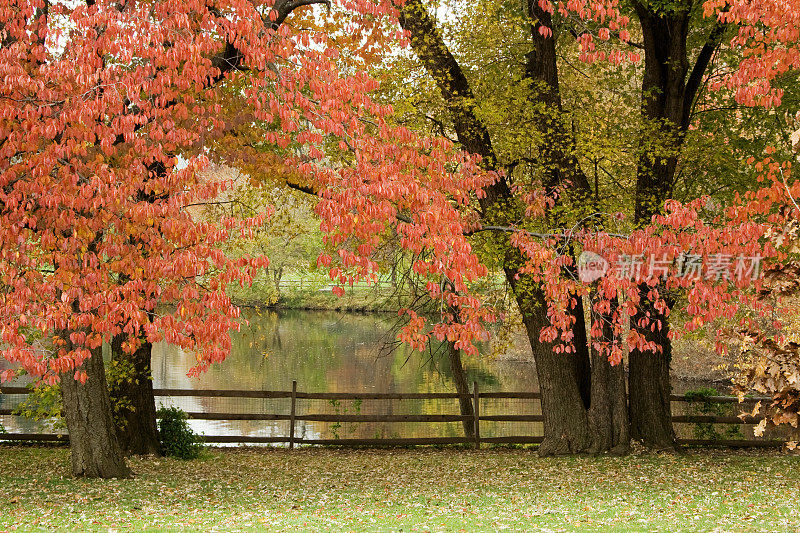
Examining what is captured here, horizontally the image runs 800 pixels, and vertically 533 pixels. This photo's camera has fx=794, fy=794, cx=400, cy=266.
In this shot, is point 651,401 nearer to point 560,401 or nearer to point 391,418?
point 560,401

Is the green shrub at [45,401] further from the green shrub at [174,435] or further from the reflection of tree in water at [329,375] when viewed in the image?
the reflection of tree in water at [329,375]

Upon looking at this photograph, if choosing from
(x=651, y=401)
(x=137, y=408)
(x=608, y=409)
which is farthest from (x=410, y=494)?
(x=651, y=401)

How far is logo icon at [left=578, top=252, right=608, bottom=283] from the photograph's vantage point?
10846 millimetres

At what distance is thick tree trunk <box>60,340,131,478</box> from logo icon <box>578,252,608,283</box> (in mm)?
6386

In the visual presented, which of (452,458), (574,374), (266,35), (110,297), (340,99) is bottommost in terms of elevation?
(452,458)

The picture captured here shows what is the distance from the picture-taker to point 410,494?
9547 mm

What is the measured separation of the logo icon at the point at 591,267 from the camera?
427 inches

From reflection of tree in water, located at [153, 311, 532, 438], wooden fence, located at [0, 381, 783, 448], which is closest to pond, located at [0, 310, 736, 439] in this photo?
reflection of tree in water, located at [153, 311, 532, 438]

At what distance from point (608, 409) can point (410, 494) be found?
4.89 meters

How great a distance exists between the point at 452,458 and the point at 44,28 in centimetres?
911

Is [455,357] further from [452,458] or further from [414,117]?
[414,117]

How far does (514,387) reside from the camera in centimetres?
2355

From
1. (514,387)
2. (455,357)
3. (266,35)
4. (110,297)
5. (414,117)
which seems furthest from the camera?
(514,387)

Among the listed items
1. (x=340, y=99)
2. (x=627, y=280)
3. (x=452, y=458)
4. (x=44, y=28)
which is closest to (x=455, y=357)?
(x=452, y=458)
